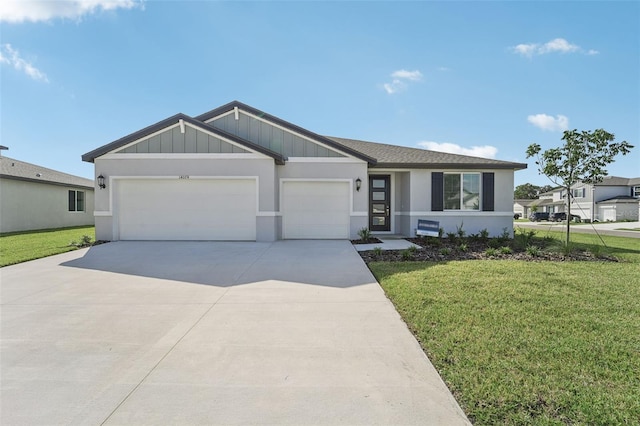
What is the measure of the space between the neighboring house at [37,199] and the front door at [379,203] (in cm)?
1763

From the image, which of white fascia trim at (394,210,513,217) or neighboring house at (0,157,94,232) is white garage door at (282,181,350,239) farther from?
neighboring house at (0,157,94,232)

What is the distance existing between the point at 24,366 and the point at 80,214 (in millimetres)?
21146

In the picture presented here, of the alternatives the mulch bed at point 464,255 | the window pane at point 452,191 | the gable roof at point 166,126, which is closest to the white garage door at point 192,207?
the gable roof at point 166,126

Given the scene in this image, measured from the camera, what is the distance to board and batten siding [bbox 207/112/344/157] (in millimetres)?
11180

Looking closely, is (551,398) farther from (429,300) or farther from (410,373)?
(429,300)

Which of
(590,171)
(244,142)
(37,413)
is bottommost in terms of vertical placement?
(37,413)

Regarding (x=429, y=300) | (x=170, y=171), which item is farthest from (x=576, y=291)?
(x=170, y=171)

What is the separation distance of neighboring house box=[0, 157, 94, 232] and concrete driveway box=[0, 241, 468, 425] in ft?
43.7

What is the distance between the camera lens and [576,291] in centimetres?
492

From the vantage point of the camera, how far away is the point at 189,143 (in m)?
10.4

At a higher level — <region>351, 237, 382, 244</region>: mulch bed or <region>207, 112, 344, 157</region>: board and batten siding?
<region>207, 112, 344, 157</region>: board and batten siding

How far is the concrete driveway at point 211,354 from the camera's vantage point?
2.29 m

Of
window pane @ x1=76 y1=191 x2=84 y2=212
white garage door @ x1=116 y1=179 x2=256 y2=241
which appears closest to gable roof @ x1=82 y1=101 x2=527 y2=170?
white garage door @ x1=116 y1=179 x2=256 y2=241

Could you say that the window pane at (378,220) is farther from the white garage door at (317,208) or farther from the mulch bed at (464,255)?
the mulch bed at (464,255)
